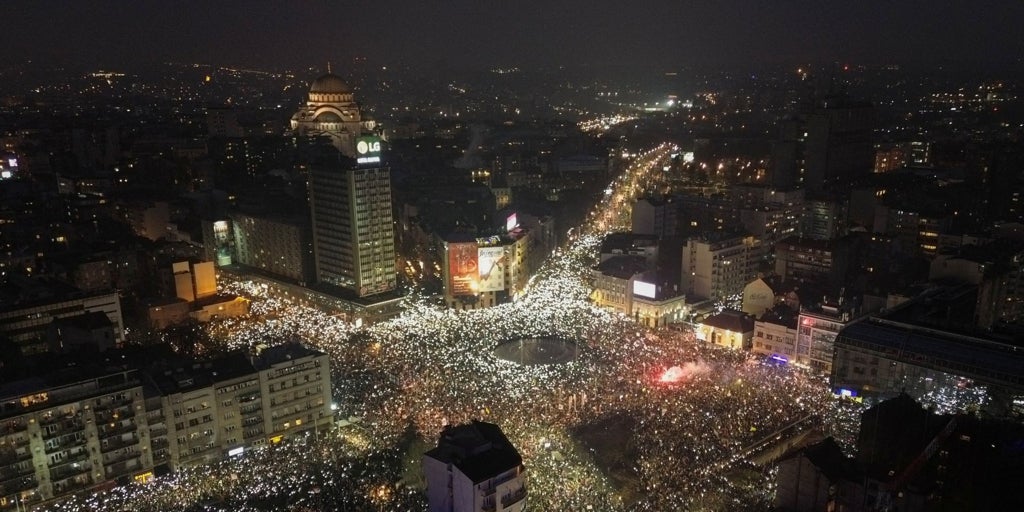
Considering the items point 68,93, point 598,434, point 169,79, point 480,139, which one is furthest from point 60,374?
point 169,79

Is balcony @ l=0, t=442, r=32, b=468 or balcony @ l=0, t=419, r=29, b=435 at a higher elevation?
balcony @ l=0, t=419, r=29, b=435

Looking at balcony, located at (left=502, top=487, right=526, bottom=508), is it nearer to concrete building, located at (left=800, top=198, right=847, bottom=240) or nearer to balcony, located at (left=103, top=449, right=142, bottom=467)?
balcony, located at (left=103, top=449, right=142, bottom=467)

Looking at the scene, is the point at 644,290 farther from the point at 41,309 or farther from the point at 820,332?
the point at 41,309

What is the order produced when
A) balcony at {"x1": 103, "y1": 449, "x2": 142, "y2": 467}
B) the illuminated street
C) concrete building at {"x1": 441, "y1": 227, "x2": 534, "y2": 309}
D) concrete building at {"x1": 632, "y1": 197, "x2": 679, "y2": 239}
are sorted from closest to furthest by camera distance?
the illuminated street
balcony at {"x1": 103, "y1": 449, "x2": 142, "y2": 467}
concrete building at {"x1": 441, "y1": 227, "x2": 534, "y2": 309}
concrete building at {"x1": 632, "y1": 197, "x2": 679, "y2": 239}

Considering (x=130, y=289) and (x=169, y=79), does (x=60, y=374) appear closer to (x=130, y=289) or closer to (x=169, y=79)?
(x=130, y=289)

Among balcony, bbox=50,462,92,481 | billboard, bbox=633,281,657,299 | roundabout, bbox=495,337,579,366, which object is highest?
billboard, bbox=633,281,657,299

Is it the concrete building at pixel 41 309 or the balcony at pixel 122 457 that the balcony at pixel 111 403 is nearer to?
the balcony at pixel 122 457

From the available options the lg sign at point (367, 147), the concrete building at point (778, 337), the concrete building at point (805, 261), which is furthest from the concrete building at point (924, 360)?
the lg sign at point (367, 147)

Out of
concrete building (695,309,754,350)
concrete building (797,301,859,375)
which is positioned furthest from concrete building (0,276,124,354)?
concrete building (797,301,859,375)
